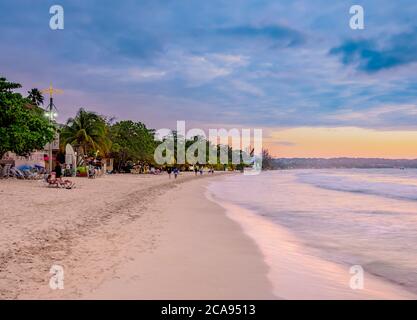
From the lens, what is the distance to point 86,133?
184ft

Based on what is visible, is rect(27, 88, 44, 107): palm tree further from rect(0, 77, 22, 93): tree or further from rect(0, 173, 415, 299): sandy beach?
rect(0, 173, 415, 299): sandy beach

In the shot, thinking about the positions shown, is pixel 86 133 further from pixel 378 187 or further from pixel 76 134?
pixel 378 187

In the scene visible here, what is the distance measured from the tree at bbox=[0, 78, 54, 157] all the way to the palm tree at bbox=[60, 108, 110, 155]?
1980 centimetres

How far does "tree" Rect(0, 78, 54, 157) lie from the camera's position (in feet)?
107

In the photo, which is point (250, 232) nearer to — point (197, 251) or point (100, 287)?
point (197, 251)

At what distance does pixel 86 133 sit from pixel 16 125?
2296 centimetres

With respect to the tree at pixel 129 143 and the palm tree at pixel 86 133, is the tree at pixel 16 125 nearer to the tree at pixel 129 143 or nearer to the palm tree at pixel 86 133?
the palm tree at pixel 86 133

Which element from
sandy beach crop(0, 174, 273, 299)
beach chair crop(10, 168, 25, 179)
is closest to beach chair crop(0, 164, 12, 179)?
beach chair crop(10, 168, 25, 179)

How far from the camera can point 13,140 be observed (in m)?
32.7

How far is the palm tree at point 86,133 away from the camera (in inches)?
2179

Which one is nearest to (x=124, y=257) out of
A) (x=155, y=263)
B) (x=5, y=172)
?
(x=155, y=263)
